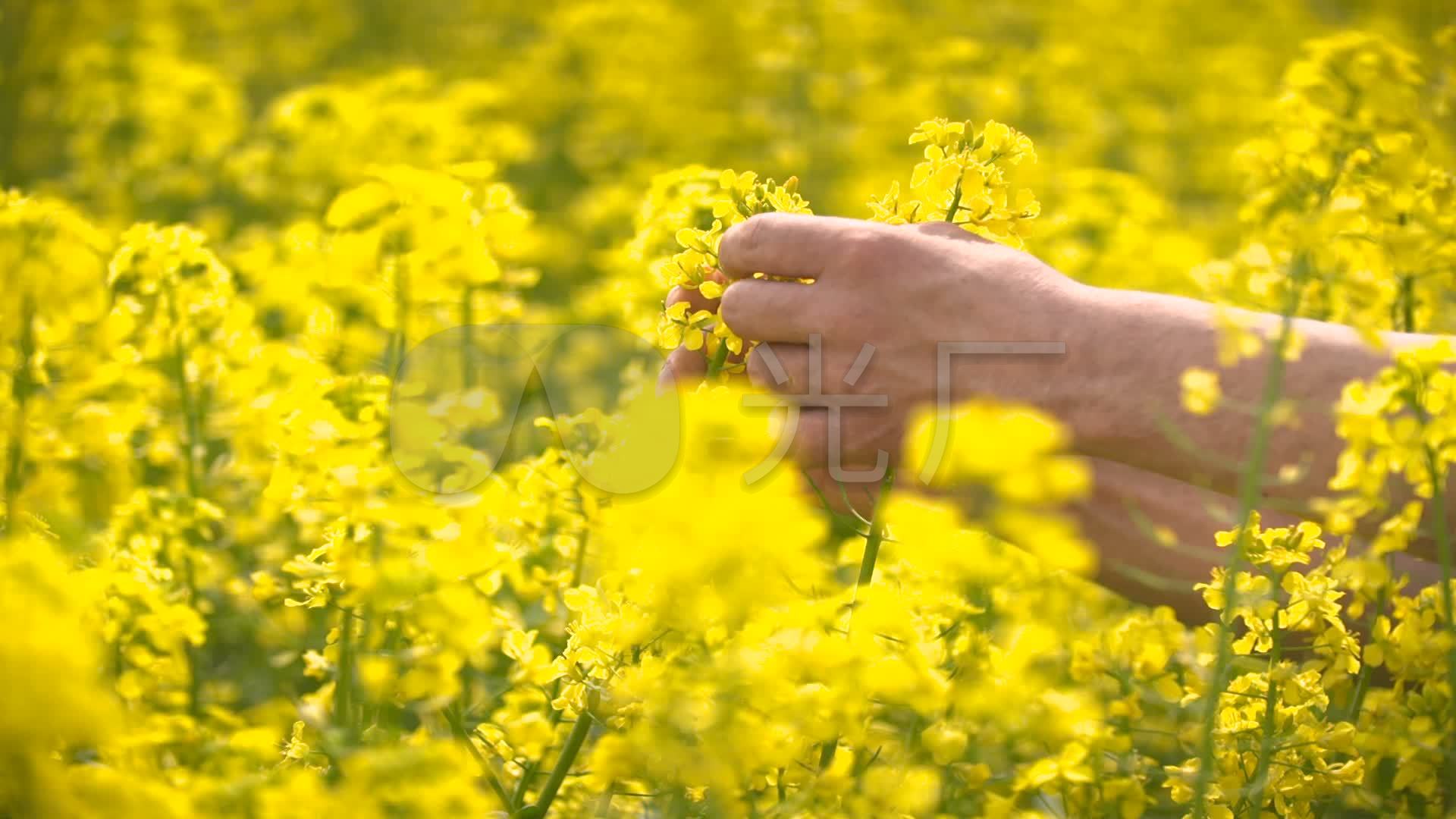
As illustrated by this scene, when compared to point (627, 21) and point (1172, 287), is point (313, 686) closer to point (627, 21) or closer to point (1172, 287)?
point (1172, 287)

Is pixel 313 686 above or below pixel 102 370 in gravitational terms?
below

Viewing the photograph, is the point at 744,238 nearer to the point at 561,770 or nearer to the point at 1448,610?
the point at 561,770

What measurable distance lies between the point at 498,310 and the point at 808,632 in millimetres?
1011

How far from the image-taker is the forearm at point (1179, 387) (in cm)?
126

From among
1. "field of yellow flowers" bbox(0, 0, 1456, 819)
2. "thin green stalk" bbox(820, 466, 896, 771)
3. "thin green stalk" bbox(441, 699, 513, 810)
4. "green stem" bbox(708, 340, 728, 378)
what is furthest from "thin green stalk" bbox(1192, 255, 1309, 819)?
"thin green stalk" bbox(441, 699, 513, 810)

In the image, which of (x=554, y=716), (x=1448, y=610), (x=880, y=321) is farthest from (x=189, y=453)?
(x=1448, y=610)

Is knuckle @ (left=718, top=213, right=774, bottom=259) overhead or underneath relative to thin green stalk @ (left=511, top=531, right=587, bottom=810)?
overhead

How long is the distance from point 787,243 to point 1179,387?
42cm

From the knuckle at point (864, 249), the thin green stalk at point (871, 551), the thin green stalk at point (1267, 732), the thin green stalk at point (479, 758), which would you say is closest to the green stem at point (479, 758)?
the thin green stalk at point (479, 758)

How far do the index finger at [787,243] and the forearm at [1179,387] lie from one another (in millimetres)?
259

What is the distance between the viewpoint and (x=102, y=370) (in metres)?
1.49

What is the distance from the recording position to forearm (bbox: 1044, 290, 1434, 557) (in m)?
1.26

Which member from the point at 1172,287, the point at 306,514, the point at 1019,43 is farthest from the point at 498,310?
the point at 1019,43

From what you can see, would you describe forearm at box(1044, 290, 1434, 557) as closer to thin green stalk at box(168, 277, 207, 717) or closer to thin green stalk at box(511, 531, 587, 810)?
thin green stalk at box(511, 531, 587, 810)
